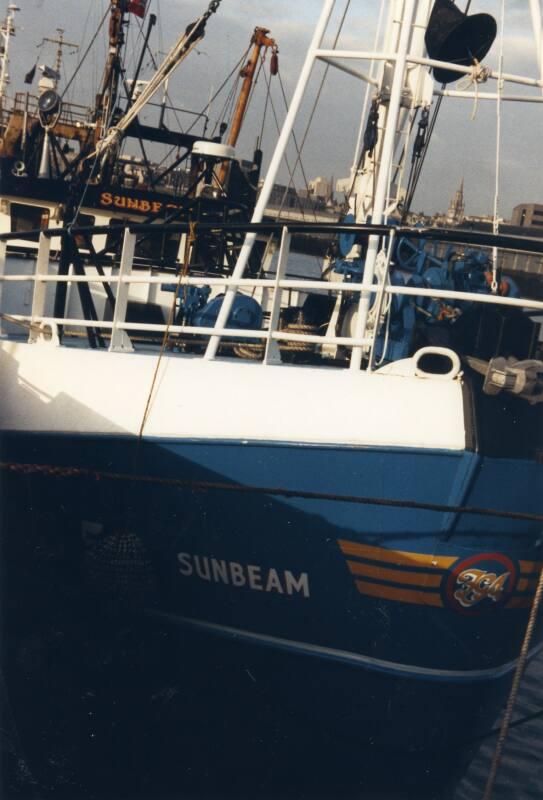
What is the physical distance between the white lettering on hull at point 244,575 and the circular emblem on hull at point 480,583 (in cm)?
91

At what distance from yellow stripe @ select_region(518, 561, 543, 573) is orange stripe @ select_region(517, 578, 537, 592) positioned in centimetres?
6

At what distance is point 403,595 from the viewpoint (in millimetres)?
5418

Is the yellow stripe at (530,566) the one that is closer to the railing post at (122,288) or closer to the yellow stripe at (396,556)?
the yellow stripe at (396,556)

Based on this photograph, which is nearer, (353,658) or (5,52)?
(353,658)

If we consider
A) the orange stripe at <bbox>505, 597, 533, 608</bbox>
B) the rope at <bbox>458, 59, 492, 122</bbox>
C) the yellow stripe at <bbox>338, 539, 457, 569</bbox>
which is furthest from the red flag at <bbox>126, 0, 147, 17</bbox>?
the orange stripe at <bbox>505, 597, 533, 608</bbox>

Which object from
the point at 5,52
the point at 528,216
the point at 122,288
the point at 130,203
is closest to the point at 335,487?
the point at 122,288

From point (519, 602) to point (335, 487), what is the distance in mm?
1375

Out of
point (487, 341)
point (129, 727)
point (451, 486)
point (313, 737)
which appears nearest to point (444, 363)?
point (487, 341)

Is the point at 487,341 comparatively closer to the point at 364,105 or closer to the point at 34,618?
the point at 364,105

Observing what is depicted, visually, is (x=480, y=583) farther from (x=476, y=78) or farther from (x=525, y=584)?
(x=476, y=78)

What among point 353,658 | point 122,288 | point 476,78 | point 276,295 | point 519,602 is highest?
point 476,78

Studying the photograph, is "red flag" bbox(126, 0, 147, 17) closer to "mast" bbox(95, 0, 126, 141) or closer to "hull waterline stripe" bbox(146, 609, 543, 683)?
"mast" bbox(95, 0, 126, 141)

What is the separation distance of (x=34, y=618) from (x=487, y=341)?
395 cm

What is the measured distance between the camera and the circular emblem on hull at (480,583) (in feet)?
17.6
